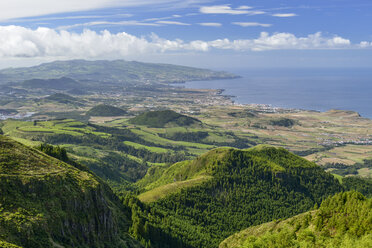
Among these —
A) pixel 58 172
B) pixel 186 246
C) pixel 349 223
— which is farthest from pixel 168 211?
pixel 349 223

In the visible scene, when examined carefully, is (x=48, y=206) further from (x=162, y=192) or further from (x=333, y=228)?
(x=162, y=192)

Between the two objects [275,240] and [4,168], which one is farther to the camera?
[275,240]

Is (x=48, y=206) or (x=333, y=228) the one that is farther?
(x=333, y=228)

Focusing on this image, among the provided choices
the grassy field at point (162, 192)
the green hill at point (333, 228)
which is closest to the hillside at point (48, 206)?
the green hill at point (333, 228)

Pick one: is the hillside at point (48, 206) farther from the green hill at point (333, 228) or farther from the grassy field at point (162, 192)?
the grassy field at point (162, 192)

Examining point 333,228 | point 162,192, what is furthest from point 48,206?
point 162,192

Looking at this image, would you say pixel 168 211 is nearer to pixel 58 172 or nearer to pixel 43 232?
Result: pixel 58 172
